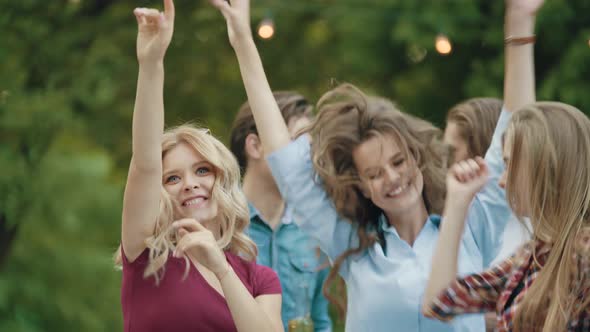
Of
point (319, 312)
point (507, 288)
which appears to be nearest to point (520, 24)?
point (507, 288)

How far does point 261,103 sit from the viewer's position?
3146mm

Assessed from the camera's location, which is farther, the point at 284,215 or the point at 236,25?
the point at 284,215

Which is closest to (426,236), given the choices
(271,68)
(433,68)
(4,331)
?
(4,331)

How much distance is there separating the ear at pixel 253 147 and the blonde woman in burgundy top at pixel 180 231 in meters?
1.18

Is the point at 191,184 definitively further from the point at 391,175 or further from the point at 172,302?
the point at 391,175

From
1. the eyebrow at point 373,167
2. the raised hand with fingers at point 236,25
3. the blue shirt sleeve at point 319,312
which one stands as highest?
the raised hand with fingers at point 236,25

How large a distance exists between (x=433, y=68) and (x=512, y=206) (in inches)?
191

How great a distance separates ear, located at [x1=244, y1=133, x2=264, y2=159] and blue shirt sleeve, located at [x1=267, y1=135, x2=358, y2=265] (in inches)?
41.7

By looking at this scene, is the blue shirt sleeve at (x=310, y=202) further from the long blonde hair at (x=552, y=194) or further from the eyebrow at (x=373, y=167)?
the long blonde hair at (x=552, y=194)

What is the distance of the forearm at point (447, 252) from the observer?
263cm

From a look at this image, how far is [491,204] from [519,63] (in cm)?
42

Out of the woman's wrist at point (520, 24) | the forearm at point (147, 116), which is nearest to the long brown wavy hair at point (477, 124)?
the woman's wrist at point (520, 24)

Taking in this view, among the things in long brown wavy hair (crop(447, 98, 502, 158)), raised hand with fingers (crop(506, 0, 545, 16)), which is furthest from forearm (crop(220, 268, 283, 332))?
long brown wavy hair (crop(447, 98, 502, 158))

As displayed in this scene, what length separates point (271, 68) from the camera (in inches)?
319
